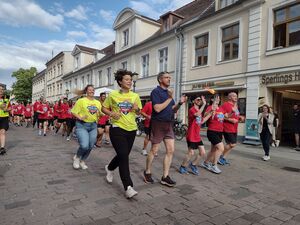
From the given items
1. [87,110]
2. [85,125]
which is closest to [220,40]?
[87,110]

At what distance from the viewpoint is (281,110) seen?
13.0m

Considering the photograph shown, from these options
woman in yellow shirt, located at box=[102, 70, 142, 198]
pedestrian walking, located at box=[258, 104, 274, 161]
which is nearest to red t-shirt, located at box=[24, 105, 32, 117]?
pedestrian walking, located at box=[258, 104, 274, 161]

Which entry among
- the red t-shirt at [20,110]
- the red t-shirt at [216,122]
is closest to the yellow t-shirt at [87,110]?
the red t-shirt at [216,122]

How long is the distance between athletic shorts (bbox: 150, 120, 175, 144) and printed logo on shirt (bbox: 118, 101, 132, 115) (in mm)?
606

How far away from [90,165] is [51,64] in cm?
4794

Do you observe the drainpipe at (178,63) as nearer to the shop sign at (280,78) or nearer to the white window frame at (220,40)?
the white window frame at (220,40)

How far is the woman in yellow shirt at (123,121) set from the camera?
4.06 metres

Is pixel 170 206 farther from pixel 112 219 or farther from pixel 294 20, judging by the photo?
pixel 294 20

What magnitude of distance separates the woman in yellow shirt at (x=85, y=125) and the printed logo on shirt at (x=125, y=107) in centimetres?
172

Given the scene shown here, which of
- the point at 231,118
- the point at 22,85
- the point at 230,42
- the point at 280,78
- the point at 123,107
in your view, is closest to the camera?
the point at 123,107

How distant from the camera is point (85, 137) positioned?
5.69m

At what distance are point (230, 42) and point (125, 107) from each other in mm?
11423

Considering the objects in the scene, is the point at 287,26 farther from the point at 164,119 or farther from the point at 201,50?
the point at 164,119

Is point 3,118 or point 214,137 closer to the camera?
point 214,137
